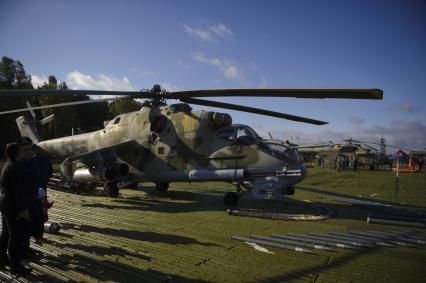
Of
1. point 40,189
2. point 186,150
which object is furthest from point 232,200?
point 40,189

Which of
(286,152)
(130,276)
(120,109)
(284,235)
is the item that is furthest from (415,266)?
(120,109)

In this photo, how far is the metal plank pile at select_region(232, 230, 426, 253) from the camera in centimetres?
709

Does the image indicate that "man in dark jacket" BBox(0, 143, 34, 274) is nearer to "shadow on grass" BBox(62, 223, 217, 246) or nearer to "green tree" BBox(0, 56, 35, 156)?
"shadow on grass" BBox(62, 223, 217, 246)

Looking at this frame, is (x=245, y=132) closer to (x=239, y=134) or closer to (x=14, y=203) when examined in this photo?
(x=239, y=134)

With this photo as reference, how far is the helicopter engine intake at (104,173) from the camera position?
45.8 feet

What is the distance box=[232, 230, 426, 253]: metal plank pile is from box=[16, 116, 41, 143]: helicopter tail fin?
52.4 feet

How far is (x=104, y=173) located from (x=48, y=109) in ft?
147

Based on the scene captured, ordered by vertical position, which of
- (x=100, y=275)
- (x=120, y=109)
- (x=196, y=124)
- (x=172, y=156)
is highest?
(x=120, y=109)

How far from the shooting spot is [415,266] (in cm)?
595

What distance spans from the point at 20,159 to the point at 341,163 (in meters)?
42.7

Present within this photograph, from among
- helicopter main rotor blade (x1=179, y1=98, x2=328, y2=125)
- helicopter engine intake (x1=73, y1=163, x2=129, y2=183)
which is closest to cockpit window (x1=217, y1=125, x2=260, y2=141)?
helicopter main rotor blade (x1=179, y1=98, x2=328, y2=125)

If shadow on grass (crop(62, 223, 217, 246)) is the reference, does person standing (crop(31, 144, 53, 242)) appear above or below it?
above

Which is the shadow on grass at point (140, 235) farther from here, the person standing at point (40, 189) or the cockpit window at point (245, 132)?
the cockpit window at point (245, 132)

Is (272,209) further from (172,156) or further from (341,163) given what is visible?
(341,163)
